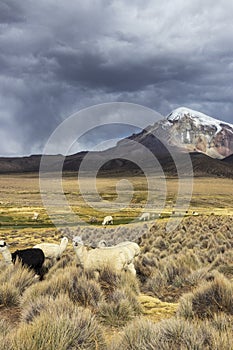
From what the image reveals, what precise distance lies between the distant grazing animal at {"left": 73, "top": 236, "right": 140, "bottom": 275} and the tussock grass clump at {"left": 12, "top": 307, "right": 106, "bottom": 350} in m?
4.94

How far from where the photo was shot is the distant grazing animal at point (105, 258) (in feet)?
35.7

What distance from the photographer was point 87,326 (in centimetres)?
548

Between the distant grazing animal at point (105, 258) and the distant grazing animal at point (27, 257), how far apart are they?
4.46ft

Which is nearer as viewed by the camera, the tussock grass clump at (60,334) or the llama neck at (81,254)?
the tussock grass clump at (60,334)

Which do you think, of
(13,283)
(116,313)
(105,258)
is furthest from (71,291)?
(105,258)

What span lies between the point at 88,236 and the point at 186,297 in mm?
19291

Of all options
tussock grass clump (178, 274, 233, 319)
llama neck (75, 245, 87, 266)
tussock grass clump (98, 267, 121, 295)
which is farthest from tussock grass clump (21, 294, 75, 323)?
llama neck (75, 245, 87, 266)

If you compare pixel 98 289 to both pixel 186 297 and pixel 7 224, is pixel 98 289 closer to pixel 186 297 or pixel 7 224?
pixel 186 297

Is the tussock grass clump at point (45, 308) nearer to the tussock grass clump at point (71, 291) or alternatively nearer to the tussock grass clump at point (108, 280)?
the tussock grass clump at point (71, 291)

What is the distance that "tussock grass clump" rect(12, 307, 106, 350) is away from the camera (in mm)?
4547

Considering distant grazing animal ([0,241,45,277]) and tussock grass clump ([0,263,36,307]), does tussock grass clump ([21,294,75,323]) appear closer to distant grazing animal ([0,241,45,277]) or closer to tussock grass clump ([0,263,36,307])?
tussock grass clump ([0,263,36,307])

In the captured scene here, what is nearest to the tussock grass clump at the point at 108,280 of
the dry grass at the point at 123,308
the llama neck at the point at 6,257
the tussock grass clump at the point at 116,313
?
the dry grass at the point at 123,308

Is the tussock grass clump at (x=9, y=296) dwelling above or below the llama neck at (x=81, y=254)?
below

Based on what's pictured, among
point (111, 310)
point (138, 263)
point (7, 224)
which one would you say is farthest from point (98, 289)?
point (7, 224)
